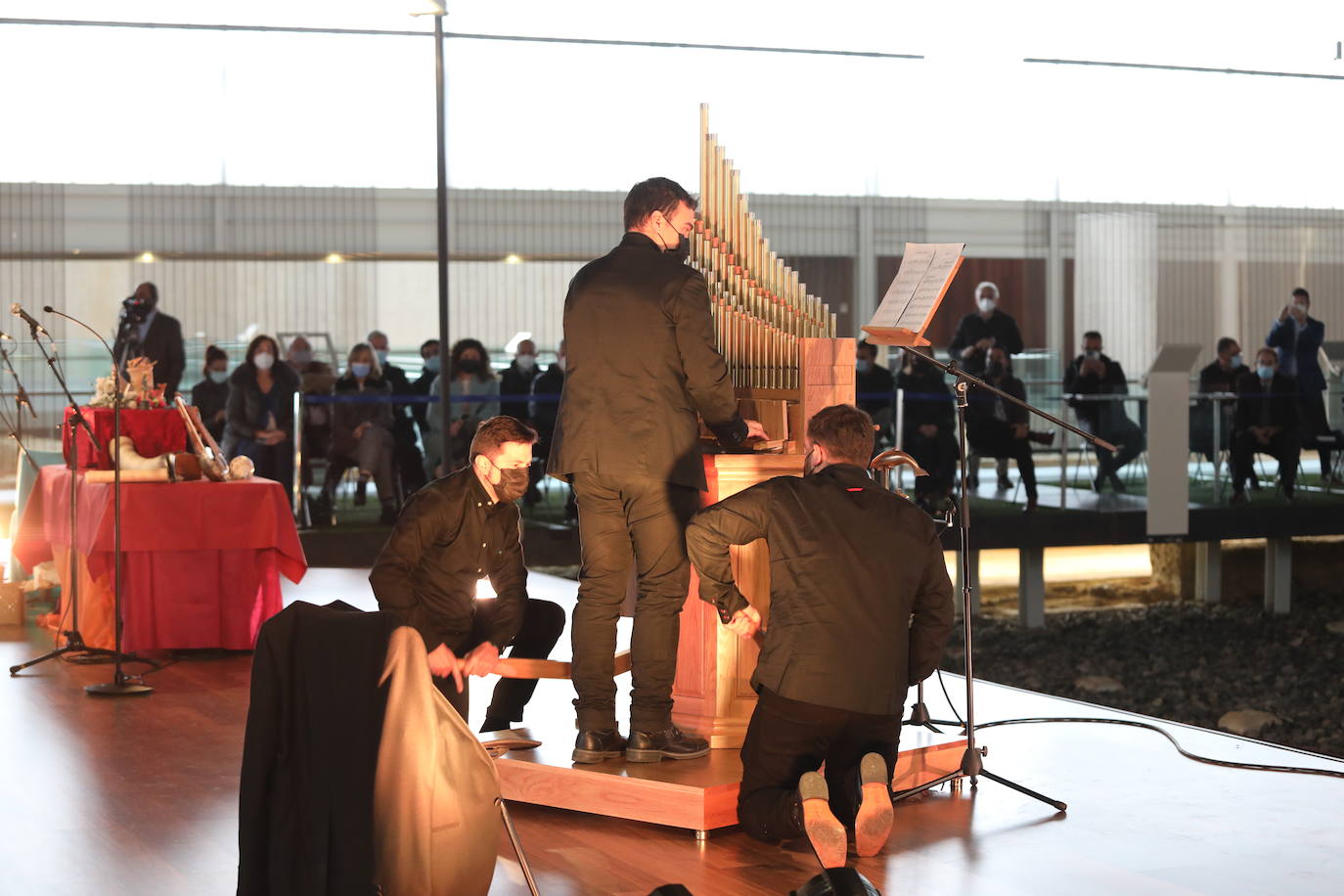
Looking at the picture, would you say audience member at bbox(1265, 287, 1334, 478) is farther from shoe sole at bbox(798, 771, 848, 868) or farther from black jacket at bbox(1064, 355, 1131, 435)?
shoe sole at bbox(798, 771, 848, 868)

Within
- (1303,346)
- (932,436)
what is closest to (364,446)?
(932,436)

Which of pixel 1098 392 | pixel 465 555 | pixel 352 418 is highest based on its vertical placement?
pixel 1098 392

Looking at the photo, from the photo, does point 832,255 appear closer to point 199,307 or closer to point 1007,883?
point 199,307

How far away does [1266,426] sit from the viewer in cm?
1088

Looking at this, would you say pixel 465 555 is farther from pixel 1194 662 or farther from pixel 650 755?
pixel 1194 662

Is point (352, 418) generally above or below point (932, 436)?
above

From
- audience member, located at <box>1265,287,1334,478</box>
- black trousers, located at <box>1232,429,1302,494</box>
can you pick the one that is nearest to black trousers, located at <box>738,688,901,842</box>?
black trousers, located at <box>1232,429,1302,494</box>

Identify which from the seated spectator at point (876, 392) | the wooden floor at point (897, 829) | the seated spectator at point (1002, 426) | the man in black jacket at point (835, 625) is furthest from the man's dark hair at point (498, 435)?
the seated spectator at point (1002, 426)

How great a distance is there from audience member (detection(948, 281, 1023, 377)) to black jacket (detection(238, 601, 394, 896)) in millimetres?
7550

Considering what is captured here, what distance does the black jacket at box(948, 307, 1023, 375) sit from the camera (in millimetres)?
10016

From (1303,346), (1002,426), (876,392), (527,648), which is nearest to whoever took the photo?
(527,648)

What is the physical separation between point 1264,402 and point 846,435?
7.86 m

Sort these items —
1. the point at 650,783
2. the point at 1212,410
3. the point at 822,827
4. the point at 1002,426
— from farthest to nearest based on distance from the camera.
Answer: the point at 1212,410, the point at 1002,426, the point at 650,783, the point at 822,827

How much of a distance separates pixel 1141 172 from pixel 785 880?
13163mm
